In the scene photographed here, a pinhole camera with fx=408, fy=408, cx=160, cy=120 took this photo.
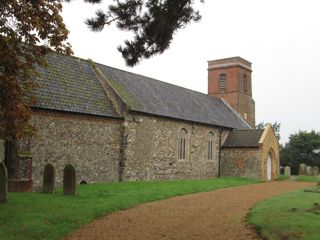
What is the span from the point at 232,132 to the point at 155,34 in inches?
1041

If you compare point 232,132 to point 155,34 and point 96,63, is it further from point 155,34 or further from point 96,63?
point 155,34

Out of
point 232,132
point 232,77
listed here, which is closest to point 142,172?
point 232,132

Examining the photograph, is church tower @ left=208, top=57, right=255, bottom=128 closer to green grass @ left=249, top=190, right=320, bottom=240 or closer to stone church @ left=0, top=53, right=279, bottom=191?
stone church @ left=0, top=53, right=279, bottom=191

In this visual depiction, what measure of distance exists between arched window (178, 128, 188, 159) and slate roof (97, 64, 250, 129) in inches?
40.5

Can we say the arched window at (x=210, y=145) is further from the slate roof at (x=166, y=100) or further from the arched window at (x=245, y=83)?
the arched window at (x=245, y=83)

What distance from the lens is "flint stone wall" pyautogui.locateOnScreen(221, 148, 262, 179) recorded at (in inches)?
1233

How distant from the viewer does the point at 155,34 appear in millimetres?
9266

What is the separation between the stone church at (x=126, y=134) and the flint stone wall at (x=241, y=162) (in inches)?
3.0

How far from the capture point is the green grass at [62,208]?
1003 centimetres

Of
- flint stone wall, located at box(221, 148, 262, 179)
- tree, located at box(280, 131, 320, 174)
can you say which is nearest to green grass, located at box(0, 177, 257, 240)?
flint stone wall, located at box(221, 148, 262, 179)

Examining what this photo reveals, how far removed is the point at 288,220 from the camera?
35.8 ft

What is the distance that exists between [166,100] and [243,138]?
7798mm

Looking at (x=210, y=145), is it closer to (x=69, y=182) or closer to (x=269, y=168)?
(x=269, y=168)

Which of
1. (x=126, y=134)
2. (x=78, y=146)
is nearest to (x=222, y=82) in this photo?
(x=126, y=134)
